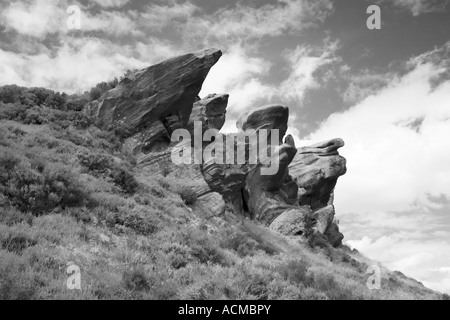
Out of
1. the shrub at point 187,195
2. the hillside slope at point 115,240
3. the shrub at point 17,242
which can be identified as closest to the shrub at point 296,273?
the hillside slope at point 115,240

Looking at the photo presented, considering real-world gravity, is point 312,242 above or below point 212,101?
below

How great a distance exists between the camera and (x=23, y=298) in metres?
8.00

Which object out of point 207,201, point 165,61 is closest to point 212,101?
point 165,61

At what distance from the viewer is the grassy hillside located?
979 cm

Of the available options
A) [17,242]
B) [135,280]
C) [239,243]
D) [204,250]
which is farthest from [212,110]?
[135,280]

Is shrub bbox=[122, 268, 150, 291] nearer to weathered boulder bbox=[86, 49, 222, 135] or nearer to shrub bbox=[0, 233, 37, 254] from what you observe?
shrub bbox=[0, 233, 37, 254]

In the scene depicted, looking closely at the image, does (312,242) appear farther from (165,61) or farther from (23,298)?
(23,298)

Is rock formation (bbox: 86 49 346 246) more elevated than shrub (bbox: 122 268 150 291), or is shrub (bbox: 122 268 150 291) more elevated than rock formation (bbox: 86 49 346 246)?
rock formation (bbox: 86 49 346 246)

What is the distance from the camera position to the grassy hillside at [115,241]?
979 cm

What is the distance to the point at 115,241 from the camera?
44.8 ft

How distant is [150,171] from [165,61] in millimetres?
9479
